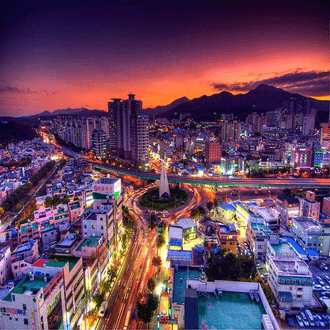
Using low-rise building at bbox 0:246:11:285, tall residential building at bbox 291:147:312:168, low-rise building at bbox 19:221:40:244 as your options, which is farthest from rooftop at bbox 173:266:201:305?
tall residential building at bbox 291:147:312:168

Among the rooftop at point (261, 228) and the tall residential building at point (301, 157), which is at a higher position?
the tall residential building at point (301, 157)

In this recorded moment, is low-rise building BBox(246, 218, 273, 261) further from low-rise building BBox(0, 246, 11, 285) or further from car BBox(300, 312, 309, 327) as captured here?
low-rise building BBox(0, 246, 11, 285)

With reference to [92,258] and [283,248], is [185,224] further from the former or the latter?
[92,258]

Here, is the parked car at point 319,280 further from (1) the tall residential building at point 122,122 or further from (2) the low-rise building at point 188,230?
(1) the tall residential building at point 122,122

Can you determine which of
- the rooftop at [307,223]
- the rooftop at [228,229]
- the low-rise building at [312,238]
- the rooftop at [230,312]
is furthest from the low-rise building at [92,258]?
the rooftop at [307,223]

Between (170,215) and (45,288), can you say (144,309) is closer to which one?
(45,288)

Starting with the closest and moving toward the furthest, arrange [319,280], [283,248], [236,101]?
[319,280] < [283,248] < [236,101]

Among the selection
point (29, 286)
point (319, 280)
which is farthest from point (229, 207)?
point (29, 286)
